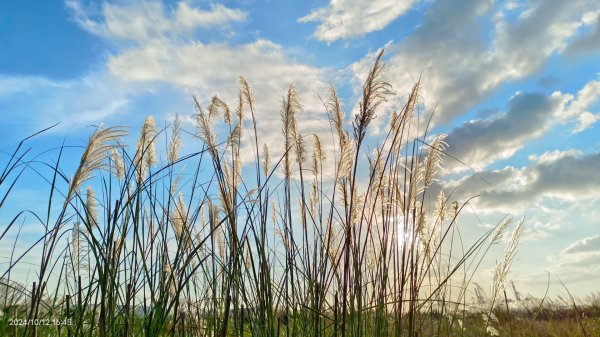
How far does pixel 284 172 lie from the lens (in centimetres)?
364

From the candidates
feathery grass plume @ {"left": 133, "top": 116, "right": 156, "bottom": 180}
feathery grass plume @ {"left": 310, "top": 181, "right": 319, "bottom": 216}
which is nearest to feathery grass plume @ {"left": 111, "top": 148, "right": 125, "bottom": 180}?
feathery grass plume @ {"left": 133, "top": 116, "right": 156, "bottom": 180}

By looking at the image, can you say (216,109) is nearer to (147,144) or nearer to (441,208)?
(147,144)

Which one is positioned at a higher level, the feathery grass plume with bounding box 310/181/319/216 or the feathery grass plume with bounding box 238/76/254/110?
the feathery grass plume with bounding box 238/76/254/110

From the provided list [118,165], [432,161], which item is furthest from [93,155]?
[432,161]

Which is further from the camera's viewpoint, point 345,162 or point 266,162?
point 266,162

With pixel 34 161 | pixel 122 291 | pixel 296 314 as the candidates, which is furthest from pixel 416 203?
pixel 34 161

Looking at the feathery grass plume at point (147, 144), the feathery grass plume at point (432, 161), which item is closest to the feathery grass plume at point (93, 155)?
the feathery grass plume at point (147, 144)

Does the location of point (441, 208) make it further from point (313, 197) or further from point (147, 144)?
point (147, 144)

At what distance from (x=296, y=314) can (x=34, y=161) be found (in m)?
1.81
